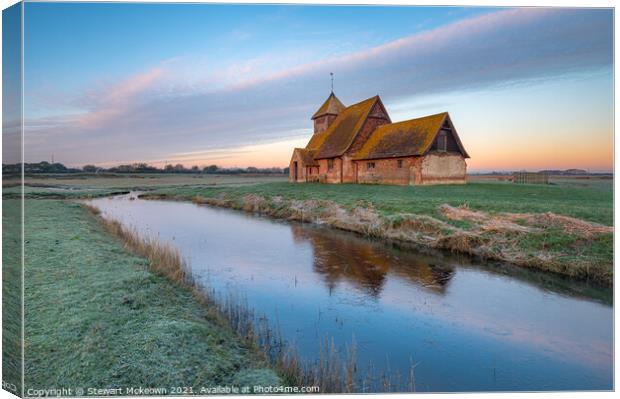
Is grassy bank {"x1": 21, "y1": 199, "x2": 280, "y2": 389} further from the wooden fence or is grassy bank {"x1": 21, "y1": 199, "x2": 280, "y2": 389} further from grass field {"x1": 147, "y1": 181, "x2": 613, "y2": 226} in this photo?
the wooden fence

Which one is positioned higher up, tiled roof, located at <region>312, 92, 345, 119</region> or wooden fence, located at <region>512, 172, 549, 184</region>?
tiled roof, located at <region>312, 92, 345, 119</region>

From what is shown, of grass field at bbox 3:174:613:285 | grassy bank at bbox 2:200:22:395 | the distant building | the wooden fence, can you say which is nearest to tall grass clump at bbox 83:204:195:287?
grass field at bbox 3:174:613:285

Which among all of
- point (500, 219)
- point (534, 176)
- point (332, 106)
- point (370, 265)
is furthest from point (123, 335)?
point (332, 106)

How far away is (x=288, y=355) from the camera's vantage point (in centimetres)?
545

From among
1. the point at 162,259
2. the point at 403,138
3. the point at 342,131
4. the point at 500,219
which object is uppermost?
the point at 342,131

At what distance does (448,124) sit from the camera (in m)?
25.4

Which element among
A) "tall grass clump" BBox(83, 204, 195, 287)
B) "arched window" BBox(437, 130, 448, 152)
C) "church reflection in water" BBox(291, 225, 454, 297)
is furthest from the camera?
"arched window" BBox(437, 130, 448, 152)

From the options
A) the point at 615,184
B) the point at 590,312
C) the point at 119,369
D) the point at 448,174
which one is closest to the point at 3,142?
the point at 119,369

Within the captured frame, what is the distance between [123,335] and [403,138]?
77.0ft

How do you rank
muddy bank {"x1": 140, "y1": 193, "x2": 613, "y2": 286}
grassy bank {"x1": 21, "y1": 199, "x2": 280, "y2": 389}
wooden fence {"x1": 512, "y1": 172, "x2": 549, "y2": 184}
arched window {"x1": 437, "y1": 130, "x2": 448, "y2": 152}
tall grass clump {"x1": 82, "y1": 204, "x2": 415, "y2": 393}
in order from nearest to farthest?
grassy bank {"x1": 21, "y1": 199, "x2": 280, "y2": 389} → tall grass clump {"x1": 82, "y1": 204, "x2": 415, "y2": 393} → muddy bank {"x1": 140, "y1": 193, "x2": 613, "y2": 286} → wooden fence {"x1": 512, "y1": 172, "x2": 549, "y2": 184} → arched window {"x1": 437, "y1": 130, "x2": 448, "y2": 152}

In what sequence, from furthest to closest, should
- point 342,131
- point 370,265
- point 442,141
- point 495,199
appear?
point 342,131 → point 442,141 → point 495,199 → point 370,265

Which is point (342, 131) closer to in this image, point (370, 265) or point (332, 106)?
point (332, 106)

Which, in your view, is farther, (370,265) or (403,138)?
(403,138)

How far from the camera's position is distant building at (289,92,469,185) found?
2441 cm
